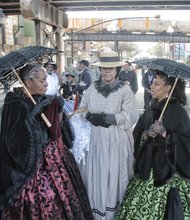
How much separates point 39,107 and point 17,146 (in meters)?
0.37

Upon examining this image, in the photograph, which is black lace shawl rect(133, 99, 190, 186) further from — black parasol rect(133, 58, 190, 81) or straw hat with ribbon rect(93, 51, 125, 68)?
straw hat with ribbon rect(93, 51, 125, 68)

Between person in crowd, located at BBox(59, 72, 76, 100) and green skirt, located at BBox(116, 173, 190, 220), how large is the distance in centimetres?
648

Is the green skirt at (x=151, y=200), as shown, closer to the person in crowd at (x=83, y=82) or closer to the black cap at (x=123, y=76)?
the person in crowd at (x=83, y=82)

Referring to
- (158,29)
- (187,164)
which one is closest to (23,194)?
(187,164)

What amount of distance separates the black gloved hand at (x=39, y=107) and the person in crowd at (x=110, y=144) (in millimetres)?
735

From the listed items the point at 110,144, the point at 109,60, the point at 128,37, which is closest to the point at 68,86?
the point at 109,60

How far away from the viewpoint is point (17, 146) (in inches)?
117

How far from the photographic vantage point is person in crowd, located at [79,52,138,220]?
367cm

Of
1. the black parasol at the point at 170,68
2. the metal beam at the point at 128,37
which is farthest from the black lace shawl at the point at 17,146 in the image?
the metal beam at the point at 128,37

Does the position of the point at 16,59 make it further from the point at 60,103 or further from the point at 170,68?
the point at 170,68

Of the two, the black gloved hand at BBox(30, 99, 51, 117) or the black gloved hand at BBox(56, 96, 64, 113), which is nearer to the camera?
the black gloved hand at BBox(30, 99, 51, 117)

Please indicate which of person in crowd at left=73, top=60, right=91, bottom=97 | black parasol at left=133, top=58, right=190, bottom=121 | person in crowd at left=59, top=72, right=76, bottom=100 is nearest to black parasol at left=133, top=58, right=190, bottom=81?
black parasol at left=133, top=58, right=190, bottom=121

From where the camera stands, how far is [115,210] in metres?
3.70

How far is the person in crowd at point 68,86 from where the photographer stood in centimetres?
995
